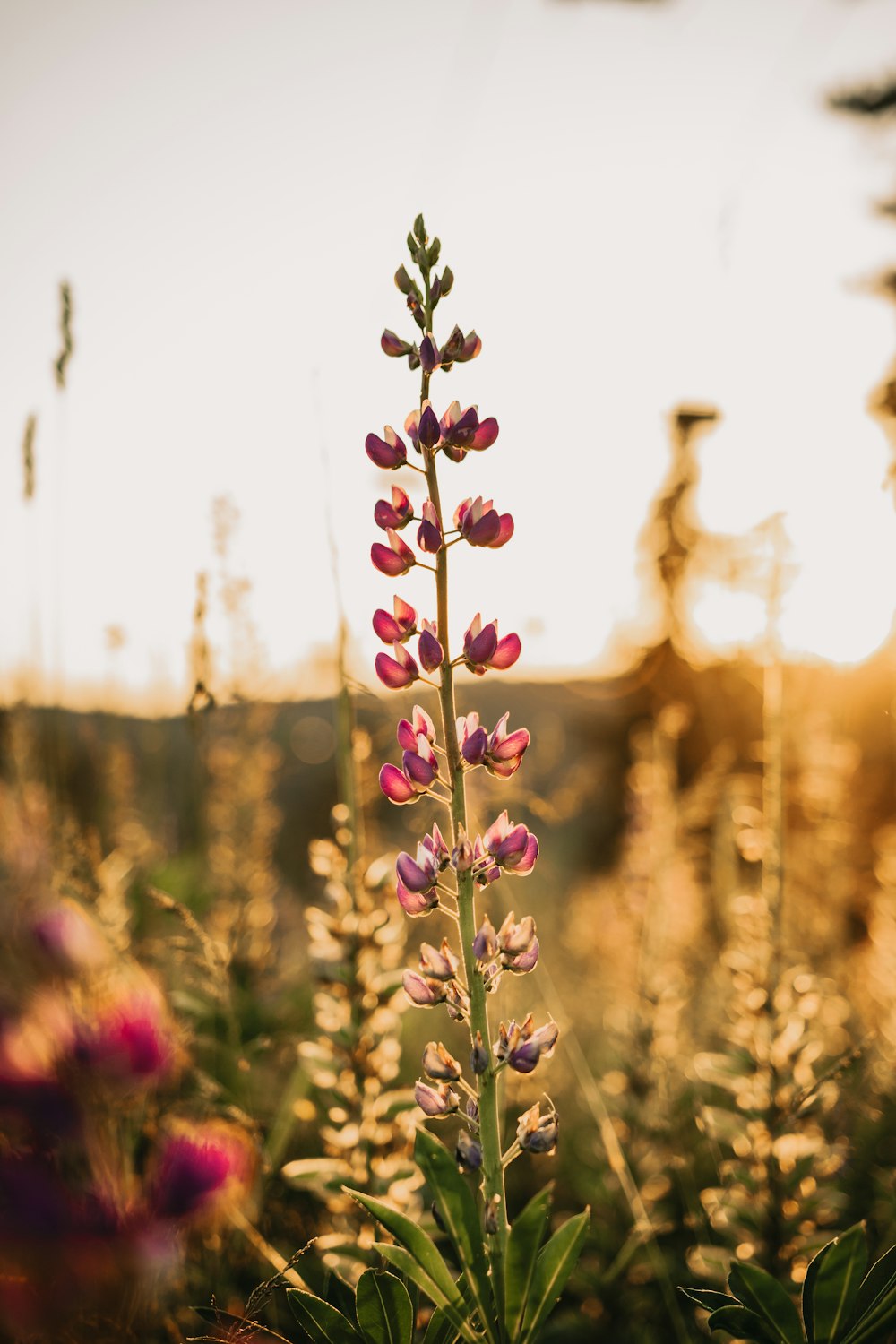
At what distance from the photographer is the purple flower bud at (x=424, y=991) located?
1.07m

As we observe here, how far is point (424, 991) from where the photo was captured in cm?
108

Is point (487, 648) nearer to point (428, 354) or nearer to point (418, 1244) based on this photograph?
point (428, 354)

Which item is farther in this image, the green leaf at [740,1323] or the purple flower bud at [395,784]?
the purple flower bud at [395,784]

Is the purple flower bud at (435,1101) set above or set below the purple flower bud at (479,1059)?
below

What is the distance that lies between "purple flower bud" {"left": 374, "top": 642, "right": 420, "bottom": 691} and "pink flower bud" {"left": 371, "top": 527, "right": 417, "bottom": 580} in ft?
0.38

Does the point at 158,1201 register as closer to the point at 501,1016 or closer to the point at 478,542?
the point at 478,542

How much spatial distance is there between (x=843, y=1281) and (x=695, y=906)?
3.32 metres

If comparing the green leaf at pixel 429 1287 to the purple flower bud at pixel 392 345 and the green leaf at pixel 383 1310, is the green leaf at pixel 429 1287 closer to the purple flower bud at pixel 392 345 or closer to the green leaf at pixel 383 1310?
the green leaf at pixel 383 1310

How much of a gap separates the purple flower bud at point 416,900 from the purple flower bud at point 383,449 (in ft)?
1.93

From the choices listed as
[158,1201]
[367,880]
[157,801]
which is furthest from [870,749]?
[158,1201]

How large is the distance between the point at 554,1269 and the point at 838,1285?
0.34m

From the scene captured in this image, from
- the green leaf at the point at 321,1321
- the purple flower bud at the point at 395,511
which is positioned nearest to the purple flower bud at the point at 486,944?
the green leaf at the point at 321,1321

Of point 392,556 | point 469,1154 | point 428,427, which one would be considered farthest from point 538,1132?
point 428,427

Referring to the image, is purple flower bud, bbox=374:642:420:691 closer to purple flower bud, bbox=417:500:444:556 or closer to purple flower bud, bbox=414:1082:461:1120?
purple flower bud, bbox=417:500:444:556
